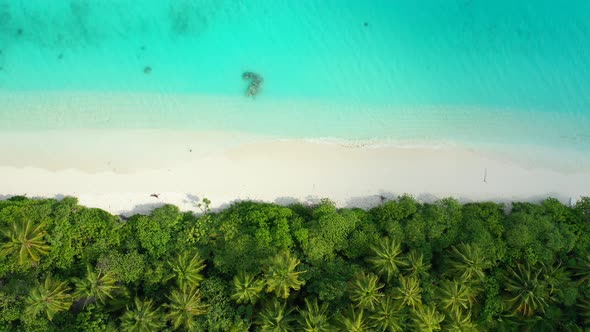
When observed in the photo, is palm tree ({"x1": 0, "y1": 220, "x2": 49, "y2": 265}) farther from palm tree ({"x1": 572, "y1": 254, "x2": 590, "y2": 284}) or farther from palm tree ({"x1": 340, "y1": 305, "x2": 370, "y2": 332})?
palm tree ({"x1": 572, "y1": 254, "x2": 590, "y2": 284})

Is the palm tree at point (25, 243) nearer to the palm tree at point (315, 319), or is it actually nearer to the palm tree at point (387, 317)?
the palm tree at point (315, 319)

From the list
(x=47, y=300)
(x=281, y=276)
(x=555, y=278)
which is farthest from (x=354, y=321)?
(x=47, y=300)

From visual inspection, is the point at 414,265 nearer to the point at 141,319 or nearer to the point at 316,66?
the point at 316,66

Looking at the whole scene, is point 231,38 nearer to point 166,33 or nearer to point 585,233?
point 166,33

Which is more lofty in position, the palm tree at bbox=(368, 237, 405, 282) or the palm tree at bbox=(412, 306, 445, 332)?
the palm tree at bbox=(368, 237, 405, 282)

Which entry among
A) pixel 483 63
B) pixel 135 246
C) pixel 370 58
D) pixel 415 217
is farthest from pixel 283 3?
pixel 135 246

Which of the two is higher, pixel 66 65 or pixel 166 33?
pixel 166 33

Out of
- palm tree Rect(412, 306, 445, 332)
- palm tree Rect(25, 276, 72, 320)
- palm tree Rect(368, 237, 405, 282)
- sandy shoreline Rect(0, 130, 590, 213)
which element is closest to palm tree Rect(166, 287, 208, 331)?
palm tree Rect(25, 276, 72, 320)
